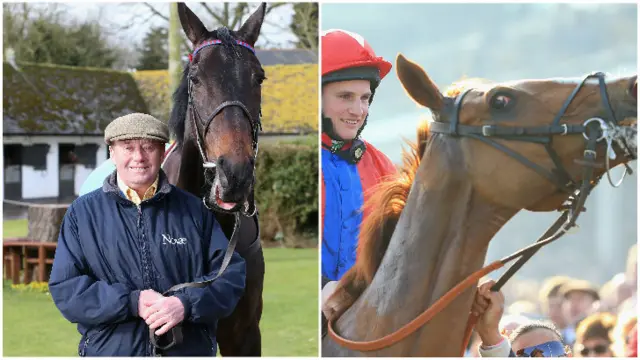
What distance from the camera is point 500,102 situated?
2.89 metres

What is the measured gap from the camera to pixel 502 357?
10.1 feet

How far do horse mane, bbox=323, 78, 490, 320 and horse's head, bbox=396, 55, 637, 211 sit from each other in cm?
14

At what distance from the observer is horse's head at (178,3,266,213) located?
8.27 feet

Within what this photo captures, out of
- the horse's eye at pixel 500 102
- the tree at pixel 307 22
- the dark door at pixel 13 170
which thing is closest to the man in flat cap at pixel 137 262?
the horse's eye at pixel 500 102

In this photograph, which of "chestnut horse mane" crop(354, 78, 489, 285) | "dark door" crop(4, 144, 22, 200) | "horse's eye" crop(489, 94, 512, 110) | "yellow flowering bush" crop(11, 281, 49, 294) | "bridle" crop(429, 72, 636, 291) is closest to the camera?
"bridle" crop(429, 72, 636, 291)

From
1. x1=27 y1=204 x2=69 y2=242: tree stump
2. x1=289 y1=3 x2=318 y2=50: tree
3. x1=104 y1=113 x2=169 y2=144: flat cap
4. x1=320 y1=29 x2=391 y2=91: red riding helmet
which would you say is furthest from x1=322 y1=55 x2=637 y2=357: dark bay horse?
x1=27 y1=204 x2=69 y2=242: tree stump

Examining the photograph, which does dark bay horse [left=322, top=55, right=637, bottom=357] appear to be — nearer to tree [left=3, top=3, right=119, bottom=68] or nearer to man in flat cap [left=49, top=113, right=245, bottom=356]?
man in flat cap [left=49, top=113, right=245, bottom=356]

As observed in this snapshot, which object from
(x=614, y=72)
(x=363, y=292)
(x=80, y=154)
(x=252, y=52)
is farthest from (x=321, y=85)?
(x=80, y=154)

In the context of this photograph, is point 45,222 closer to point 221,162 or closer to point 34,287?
point 34,287

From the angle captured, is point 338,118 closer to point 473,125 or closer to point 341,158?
point 341,158

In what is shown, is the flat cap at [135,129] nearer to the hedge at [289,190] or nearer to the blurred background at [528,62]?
the blurred background at [528,62]

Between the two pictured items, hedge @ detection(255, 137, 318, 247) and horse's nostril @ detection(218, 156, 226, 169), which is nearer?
horse's nostril @ detection(218, 156, 226, 169)

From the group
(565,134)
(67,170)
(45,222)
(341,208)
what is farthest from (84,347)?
(67,170)

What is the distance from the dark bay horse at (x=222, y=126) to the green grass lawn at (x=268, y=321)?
2.52 meters
